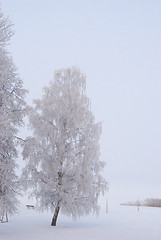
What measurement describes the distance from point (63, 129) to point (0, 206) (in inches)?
296

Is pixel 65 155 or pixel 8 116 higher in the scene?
pixel 8 116

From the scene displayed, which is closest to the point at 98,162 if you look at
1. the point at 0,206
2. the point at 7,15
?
the point at 0,206

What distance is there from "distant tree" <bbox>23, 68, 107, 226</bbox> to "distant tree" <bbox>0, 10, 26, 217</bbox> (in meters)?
3.50

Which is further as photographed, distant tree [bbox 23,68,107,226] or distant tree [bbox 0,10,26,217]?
distant tree [bbox 23,68,107,226]

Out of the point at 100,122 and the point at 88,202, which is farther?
the point at 100,122

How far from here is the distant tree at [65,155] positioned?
60.6 feet

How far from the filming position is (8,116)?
14.5 meters

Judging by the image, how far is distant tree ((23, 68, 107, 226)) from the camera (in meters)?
18.5

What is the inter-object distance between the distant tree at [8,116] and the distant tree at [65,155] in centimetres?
350

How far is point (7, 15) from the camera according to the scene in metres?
14.5

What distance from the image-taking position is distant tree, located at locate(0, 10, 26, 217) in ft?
44.9

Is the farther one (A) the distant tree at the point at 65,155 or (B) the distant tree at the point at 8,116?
(A) the distant tree at the point at 65,155

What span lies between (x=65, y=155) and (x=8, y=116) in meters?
5.61

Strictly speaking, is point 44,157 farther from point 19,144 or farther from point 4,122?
point 4,122
